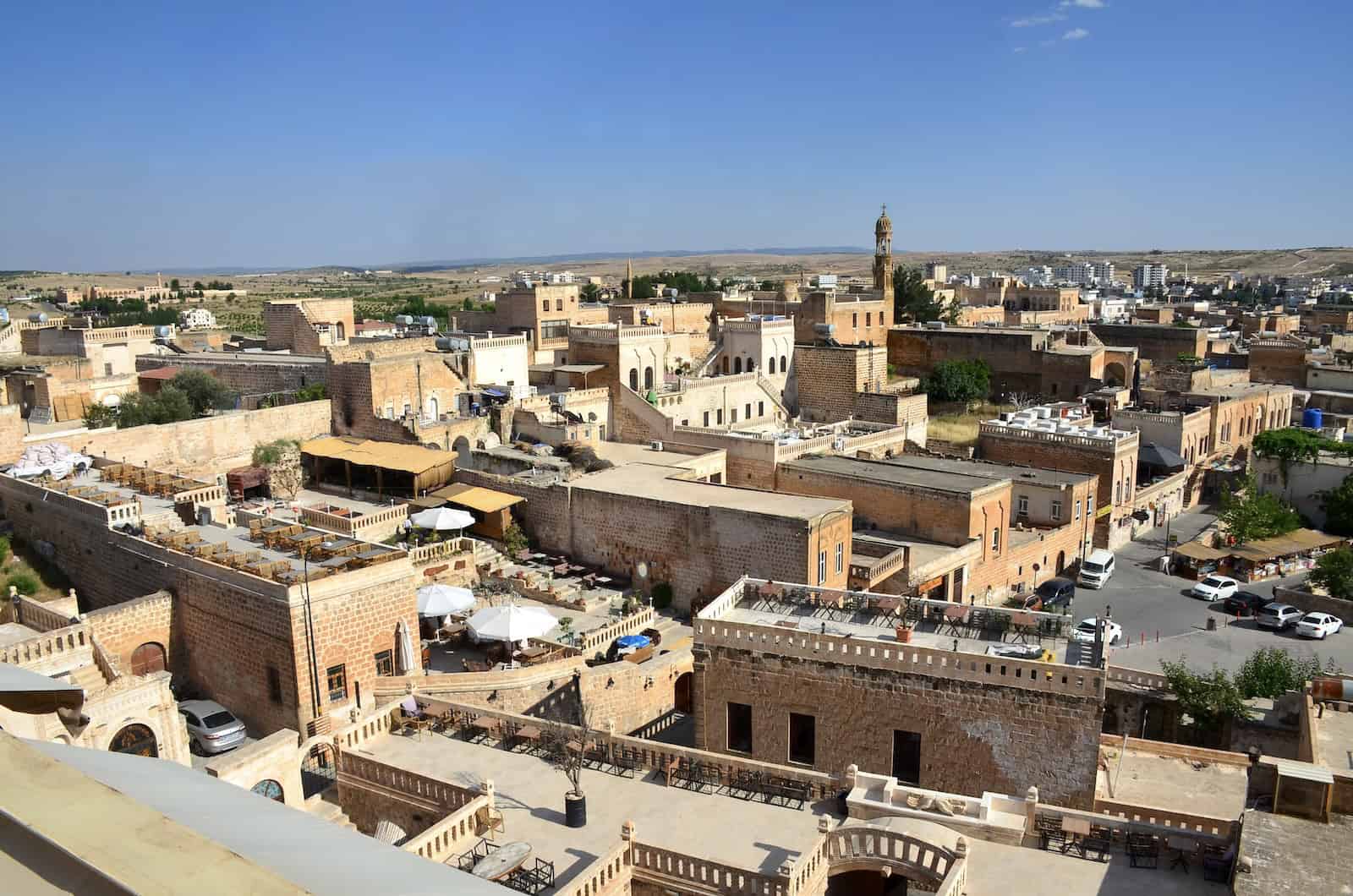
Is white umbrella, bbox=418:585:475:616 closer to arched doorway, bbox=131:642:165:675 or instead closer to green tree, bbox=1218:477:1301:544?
arched doorway, bbox=131:642:165:675

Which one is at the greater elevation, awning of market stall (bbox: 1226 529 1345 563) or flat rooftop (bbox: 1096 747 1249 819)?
flat rooftop (bbox: 1096 747 1249 819)

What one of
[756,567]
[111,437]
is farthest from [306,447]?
[756,567]

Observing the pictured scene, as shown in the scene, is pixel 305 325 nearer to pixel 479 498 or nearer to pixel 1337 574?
pixel 479 498

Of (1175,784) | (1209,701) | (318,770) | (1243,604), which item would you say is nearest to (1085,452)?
(1243,604)

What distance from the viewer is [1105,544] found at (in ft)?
107

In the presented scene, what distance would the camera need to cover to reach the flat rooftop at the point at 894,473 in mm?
27875

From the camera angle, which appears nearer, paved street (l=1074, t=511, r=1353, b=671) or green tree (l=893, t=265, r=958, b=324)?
paved street (l=1074, t=511, r=1353, b=671)

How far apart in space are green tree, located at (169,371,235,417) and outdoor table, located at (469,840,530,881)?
91.7ft

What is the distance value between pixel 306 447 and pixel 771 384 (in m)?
20.3

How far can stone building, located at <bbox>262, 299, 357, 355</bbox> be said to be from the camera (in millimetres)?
42031

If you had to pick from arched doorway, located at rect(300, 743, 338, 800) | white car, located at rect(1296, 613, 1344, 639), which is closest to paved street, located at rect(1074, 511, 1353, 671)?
white car, located at rect(1296, 613, 1344, 639)

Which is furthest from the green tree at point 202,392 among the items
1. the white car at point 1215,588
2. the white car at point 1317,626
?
the white car at point 1317,626

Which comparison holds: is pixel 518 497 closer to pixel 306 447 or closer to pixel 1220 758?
pixel 306 447

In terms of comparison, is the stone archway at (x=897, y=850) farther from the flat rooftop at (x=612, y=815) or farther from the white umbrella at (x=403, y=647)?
the white umbrella at (x=403, y=647)
